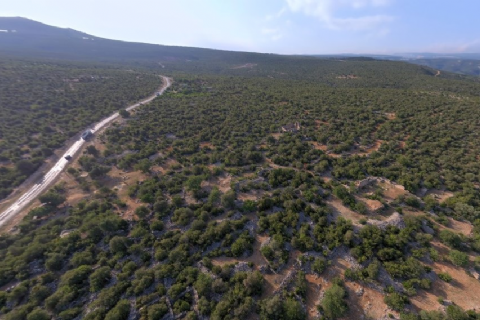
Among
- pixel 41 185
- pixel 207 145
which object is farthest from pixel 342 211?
pixel 41 185

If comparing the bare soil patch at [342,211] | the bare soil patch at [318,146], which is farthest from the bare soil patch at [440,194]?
the bare soil patch at [318,146]

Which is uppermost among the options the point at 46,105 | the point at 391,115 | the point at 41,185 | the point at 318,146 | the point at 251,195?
the point at 46,105

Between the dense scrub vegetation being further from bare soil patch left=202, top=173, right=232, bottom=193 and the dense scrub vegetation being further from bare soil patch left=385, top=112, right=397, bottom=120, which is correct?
bare soil patch left=385, top=112, right=397, bottom=120

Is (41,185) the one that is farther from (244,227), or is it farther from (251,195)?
(244,227)

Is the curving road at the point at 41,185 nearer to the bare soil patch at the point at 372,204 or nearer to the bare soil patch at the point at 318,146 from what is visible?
the bare soil patch at the point at 372,204

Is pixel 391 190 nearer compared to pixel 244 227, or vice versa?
pixel 244 227

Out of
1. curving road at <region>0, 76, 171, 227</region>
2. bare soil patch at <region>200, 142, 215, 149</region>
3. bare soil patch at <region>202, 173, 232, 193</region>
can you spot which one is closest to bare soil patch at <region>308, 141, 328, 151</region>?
bare soil patch at <region>202, 173, 232, 193</region>

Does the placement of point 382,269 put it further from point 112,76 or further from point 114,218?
point 112,76
